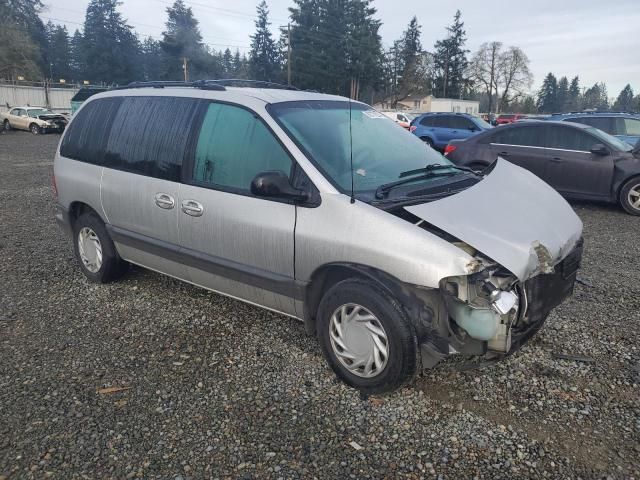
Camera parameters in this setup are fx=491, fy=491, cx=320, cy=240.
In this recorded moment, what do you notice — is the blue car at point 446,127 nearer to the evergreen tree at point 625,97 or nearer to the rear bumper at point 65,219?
the rear bumper at point 65,219

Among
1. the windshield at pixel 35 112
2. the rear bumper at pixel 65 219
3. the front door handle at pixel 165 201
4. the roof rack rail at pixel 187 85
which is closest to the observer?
the front door handle at pixel 165 201

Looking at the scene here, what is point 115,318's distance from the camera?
4105 mm

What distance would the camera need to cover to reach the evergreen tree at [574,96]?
100438 millimetres

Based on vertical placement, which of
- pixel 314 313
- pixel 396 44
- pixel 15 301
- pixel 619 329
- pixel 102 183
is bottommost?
pixel 15 301

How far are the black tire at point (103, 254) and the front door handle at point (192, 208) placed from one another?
1250 mm

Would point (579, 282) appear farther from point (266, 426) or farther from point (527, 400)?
point (266, 426)

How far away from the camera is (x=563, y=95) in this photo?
343 ft

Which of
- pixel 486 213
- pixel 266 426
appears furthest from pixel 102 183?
pixel 486 213

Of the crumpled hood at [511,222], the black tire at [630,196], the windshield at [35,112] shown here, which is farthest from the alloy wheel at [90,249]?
the windshield at [35,112]

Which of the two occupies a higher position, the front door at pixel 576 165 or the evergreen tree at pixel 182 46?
the evergreen tree at pixel 182 46

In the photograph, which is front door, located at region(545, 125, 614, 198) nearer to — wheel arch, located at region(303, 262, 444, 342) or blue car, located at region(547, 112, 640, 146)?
blue car, located at region(547, 112, 640, 146)

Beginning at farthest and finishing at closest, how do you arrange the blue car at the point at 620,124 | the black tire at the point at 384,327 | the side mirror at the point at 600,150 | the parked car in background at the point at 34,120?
the parked car in background at the point at 34,120 → the blue car at the point at 620,124 → the side mirror at the point at 600,150 → the black tire at the point at 384,327

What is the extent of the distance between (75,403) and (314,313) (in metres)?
1.54

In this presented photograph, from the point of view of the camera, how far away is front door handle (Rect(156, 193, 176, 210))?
149 inches
